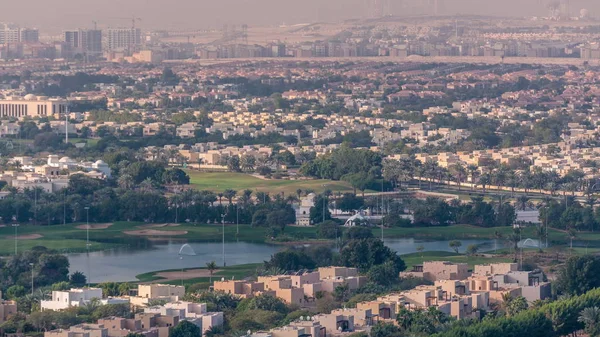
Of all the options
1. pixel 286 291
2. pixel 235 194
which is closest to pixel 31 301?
pixel 286 291

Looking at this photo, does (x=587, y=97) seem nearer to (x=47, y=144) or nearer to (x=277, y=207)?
(x=47, y=144)

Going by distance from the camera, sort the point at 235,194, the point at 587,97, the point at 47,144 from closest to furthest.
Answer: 1. the point at 235,194
2. the point at 47,144
3. the point at 587,97

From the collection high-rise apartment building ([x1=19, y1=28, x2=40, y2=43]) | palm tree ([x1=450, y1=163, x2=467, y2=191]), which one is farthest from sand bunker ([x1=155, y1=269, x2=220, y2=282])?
high-rise apartment building ([x1=19, y1=28, x2=40, y2=43])

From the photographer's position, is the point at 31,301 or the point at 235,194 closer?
the point at 31,301

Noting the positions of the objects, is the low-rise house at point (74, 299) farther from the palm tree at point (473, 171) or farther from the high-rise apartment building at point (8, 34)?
the high-rise apartment building at point (8, 34)

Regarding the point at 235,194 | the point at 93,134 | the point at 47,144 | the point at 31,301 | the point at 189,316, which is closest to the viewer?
the point at 189,316

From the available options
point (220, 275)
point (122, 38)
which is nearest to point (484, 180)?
point (220, 275)

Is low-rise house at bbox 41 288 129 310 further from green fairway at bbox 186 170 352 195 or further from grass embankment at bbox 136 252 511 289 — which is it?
green fairway at bbox 186 170 352 195
